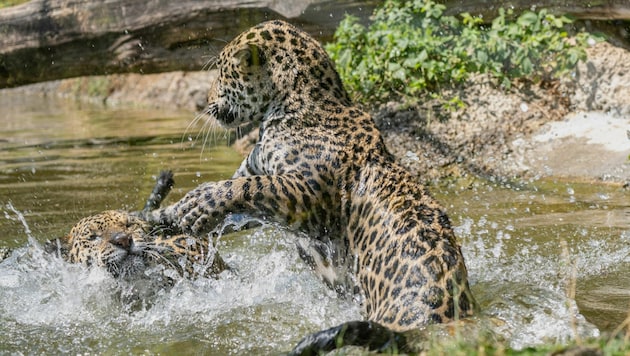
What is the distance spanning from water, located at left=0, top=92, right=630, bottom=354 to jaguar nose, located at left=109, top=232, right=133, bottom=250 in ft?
0.88

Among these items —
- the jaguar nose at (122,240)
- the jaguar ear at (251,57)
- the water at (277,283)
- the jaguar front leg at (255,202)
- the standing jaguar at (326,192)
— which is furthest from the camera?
the jaguar nose at (122,240)

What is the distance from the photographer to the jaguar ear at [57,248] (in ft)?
22.6

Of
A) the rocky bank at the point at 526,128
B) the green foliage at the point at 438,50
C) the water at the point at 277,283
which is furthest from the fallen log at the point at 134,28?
the water at the point at 277,283

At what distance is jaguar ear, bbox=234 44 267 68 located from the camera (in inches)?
247

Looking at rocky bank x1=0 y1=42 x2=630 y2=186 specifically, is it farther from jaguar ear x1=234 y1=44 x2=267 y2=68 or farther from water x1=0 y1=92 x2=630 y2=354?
jaguar ear x1=234 y1=44 x2=267 y2=68

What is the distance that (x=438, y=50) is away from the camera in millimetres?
11023

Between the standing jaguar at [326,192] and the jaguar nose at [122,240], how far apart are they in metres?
0.21

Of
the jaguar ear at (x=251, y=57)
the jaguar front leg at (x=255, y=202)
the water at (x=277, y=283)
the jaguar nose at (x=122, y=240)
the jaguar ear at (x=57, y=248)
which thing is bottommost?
the water at (x=277, y=283)

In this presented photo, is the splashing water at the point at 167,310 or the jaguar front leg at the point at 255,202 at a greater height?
the jaguar front leg at the point at 255,202

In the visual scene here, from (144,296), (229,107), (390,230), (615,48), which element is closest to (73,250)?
(144,296)

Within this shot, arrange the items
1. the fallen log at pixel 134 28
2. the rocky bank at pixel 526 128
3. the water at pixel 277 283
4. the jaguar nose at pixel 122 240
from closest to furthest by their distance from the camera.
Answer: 1. the water at pixel 277 283
2. the jaguar nose at pixel 122 240
3. the rocky bank at pixel 526 128
4. the fallen log at pixel 134 28

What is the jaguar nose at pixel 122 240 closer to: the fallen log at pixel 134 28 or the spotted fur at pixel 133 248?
Answer: the spotted fur at pixel 133 248

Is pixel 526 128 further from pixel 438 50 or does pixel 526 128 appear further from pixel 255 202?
pixel 255 202

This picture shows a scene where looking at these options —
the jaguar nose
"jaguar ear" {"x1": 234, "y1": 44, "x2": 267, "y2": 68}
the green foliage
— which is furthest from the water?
the green foliage
